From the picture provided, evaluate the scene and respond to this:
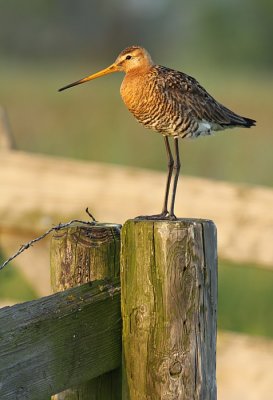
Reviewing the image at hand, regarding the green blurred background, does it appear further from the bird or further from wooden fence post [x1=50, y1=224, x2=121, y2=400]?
→ wooden fence post [x1=50, y1=224, x2=121, y2=400]

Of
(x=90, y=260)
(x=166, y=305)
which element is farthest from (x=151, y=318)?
(x=90, y=260)

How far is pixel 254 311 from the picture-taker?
8406 mm

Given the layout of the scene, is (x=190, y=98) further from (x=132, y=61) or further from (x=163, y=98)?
(x=132, y=61)

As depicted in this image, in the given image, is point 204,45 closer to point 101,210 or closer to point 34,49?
point 34,49

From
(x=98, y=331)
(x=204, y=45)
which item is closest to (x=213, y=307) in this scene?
(x=98, y=331)

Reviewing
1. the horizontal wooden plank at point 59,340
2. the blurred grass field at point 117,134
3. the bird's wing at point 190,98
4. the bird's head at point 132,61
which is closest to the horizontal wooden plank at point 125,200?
the bird's wing at point 190,98

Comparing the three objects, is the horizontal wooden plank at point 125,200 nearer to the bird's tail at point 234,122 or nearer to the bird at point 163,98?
the bird's tail at point 234,122

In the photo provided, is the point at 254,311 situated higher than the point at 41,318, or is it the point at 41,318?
the point at 41,318

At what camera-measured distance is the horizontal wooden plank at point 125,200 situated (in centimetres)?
559

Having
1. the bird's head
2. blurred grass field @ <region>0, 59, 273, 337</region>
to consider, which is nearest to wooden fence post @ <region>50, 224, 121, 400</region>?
the bird's head

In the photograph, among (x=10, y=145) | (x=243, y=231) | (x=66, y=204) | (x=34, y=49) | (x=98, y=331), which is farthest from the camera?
(x=34, y=49)

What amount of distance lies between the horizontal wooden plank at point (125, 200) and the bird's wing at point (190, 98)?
0.62 metres

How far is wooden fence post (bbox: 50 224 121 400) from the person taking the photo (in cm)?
367

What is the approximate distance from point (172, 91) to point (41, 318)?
2007 millimetres
